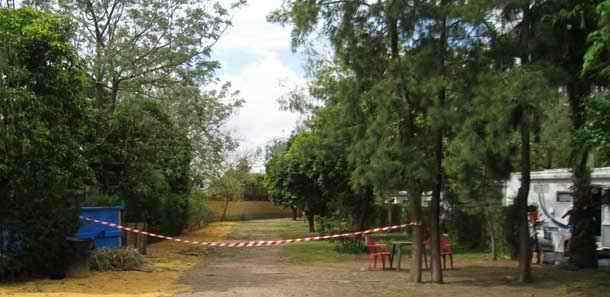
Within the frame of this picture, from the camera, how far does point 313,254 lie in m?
22.2

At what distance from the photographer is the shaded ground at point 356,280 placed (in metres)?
12.8

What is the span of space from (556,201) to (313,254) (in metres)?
7.26

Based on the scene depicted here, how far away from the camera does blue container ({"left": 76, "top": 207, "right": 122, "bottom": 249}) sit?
1738 cm

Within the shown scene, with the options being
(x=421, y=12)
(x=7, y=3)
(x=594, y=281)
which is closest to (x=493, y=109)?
(x=421, y=12)

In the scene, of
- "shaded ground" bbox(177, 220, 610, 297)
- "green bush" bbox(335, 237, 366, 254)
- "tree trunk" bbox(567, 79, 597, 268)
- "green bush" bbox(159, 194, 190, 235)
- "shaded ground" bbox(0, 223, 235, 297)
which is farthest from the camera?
"green bush" bbox(159, 194, 190, 235)

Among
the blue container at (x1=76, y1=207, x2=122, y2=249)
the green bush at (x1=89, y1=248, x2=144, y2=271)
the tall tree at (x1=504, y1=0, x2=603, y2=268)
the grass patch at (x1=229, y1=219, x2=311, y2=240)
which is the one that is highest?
the tall tree at (x1=504, y1=0, x2=603, y2=268)

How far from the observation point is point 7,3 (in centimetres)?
1641

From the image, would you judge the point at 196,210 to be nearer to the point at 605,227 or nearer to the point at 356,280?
the point at 356,280

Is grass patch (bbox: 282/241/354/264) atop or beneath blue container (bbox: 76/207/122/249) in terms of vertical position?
beneath

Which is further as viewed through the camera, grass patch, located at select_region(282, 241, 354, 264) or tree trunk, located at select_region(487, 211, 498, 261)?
grass patch, located at select_region(282, 241, 354, 264)

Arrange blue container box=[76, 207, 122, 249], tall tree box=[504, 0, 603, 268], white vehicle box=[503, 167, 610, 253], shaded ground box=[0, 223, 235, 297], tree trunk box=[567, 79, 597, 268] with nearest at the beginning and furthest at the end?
shaded ground box=[0, 223, 235, 297]
tall tree box=[504, 0, 603, 268]
tree trunk box=[567, 79, 597, 268]
white vehicle box=[503, 167, 610, 253]
blue container box=[76, 207, 122, 249]

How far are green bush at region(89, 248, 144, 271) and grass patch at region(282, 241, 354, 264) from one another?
4.34m

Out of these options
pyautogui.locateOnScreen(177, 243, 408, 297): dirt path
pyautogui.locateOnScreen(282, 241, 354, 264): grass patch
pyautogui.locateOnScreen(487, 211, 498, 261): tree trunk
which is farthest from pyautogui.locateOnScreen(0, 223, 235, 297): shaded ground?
pyautogui.locateOnScreen(487, 211, 498, 261): tree trunk

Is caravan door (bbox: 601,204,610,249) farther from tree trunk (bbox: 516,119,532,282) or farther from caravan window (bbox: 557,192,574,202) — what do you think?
tree trunk (bbox: 516,119,532,282)
